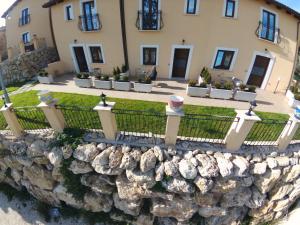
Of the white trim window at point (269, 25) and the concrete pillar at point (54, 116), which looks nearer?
the concrete pillar at point (54, 116)

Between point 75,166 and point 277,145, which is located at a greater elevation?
point 277,145

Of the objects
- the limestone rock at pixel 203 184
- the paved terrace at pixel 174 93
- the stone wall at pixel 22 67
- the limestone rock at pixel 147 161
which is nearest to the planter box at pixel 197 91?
the paved terrace at pixel 174 93

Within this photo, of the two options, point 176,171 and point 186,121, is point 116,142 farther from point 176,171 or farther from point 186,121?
point 186,121

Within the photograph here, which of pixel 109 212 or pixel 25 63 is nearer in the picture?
pixel 109 212

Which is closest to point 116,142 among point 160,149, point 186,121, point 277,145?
point 160,149

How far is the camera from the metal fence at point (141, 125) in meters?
8.29

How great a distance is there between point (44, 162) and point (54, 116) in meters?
2.69

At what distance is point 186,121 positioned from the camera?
9.22 meters

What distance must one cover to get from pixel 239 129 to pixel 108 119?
5304 mm

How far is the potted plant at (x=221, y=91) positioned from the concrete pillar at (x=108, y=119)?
7.11 meters

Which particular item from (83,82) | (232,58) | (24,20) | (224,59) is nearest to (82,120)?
(83,82)

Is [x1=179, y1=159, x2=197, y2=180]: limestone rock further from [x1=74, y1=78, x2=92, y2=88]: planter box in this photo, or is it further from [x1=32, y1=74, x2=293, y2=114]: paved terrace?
[x1=74, y1=78, x2=92, y2=88]: planter box

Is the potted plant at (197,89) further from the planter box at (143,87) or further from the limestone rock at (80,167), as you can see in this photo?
the limestone rock at (80,167)

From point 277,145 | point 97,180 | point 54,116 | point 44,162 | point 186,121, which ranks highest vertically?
point 54,116
